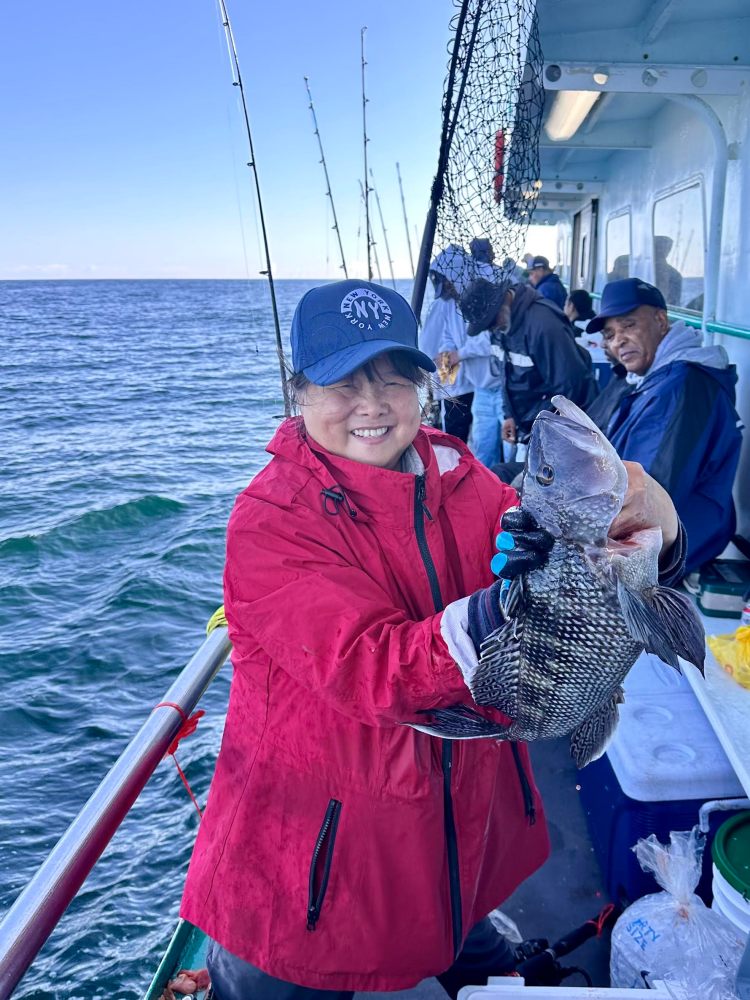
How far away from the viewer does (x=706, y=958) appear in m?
2.26

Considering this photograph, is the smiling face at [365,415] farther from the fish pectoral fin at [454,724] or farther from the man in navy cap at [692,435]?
the man in navy cap at [692,435]

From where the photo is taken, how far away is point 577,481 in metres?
1.66

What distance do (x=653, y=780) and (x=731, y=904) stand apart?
1.79 feet

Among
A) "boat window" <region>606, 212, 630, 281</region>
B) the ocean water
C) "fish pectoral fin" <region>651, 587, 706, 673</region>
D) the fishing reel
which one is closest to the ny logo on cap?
"fish pectoral fin" <region>651, 587, 706, 673</region>

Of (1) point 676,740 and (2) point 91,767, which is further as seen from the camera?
(2) point 91,767

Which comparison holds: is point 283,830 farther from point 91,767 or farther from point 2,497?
point 2,497

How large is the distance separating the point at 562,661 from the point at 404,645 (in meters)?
0.38

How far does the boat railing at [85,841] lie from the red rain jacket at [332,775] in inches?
11.0

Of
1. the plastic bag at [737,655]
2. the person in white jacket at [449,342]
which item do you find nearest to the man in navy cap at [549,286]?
the person in white jacket at [449,342]

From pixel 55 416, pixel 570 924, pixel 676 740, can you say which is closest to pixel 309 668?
pixel 676 740

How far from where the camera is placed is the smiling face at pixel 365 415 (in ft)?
6.48

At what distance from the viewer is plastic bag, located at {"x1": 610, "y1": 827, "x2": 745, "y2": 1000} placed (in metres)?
2.26

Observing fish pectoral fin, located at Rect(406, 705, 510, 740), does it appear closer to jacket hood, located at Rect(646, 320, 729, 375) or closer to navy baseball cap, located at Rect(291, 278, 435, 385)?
navy baseball cap, located at Rect(291, 278, 435, 385)

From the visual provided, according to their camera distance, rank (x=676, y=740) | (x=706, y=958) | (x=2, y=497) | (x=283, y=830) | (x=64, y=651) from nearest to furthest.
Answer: (x=283, y=830), (x=706, y=958), (x=676, y=740), (x=64, y=651), (x=2, y=497)
